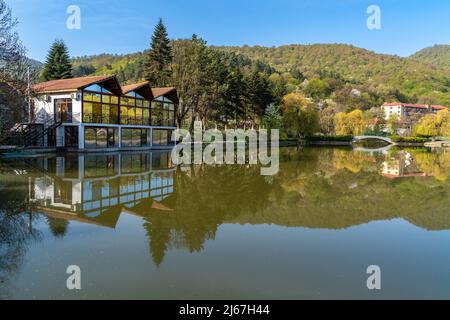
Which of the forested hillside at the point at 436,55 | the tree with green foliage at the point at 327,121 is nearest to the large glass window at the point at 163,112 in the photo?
the tree with green foliage at the point at 327,121

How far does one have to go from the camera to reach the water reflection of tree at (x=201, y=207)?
19.1ft

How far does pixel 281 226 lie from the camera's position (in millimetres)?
6980

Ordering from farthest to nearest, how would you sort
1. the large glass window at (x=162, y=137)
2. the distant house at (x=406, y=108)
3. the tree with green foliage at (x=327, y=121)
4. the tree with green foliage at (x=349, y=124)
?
the distant house at (x=406, y=108)
the tree with green foliage at (x=327, y=121)
the tree with green foliage at (x=349, y=124)
the large glass window at (x=162, y=137)

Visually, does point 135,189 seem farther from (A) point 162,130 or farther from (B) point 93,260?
(A) point 162,130

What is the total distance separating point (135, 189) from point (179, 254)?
5702mm

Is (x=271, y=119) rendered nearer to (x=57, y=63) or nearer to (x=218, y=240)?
(x=57, y=63)

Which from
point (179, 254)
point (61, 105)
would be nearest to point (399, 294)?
point (179, 254)

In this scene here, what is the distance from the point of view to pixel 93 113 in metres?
25.6

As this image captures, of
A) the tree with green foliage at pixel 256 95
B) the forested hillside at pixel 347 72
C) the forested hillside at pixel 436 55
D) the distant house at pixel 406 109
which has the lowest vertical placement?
the tree with green foliage at pixel 256 95

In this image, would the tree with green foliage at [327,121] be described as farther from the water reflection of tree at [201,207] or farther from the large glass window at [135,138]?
the water reflection of tree at [201,207]

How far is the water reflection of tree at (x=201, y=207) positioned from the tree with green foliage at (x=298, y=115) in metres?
35.8

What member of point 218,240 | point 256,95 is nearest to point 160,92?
point 256,95

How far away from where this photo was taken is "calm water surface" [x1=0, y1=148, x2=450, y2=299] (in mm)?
4129

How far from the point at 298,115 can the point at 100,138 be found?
98.1ft
